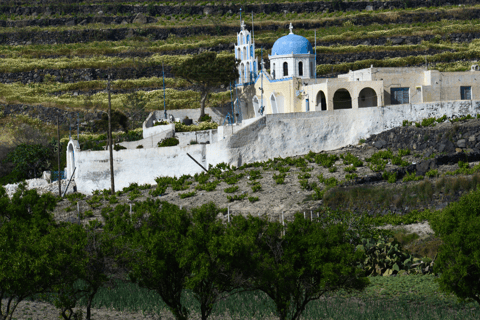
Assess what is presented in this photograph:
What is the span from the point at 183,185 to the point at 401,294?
56.7 feet

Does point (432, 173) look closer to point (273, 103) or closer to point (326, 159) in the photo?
point (326, 159)

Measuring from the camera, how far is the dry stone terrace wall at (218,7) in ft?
303

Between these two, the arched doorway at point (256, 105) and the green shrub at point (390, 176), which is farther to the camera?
the arched doorway at point (256, 105)

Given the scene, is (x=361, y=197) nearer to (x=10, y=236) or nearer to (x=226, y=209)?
(x=226, y=209)

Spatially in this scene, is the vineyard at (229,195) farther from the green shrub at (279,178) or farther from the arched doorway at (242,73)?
the arched doorway at (242,73)

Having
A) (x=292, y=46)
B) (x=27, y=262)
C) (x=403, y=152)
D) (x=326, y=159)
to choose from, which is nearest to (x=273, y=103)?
(x=292, y=46)

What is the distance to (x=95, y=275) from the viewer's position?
1844cm

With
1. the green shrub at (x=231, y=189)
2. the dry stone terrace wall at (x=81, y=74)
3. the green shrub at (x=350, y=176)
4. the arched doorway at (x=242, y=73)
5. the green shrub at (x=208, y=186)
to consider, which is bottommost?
the green shrub at (x=231, y=189)

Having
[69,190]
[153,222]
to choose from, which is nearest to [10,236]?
[153,222]

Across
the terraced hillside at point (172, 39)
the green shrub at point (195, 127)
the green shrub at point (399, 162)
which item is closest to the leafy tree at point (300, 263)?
the green shrub at point (399, 162)

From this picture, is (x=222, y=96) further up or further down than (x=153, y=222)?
further up

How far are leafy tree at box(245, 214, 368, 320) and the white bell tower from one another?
30.6 meters

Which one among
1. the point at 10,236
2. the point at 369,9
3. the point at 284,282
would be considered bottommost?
the point at 284,282

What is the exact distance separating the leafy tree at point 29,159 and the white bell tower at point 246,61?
1512cm
